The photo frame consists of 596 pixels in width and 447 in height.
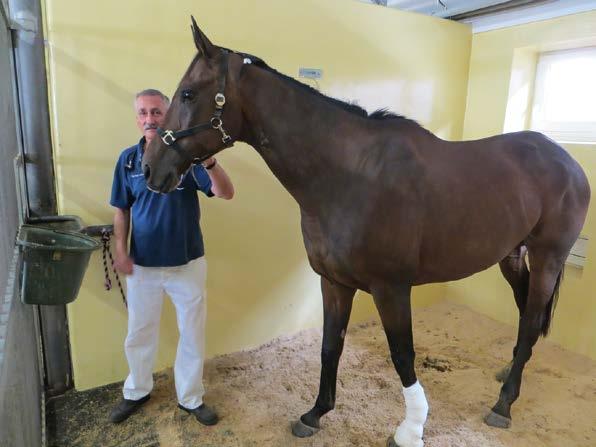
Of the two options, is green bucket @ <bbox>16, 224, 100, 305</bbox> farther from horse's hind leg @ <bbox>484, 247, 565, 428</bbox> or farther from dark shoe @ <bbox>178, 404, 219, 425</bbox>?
horse's hind leg @ <bbox>484, 247, 565, 428</bbox>

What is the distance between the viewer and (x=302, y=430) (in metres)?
1.86

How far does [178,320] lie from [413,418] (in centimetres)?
105

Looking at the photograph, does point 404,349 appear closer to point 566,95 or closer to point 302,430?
point 302,430

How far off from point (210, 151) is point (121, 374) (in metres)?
1.36

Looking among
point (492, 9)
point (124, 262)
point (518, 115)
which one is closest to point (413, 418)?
point (124, 262)

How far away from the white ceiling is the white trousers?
1.97 metres

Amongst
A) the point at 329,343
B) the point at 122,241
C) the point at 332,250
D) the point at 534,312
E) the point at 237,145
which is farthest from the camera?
the point at 237,145

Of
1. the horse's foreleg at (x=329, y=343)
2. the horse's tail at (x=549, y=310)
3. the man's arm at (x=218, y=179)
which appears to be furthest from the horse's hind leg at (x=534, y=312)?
the man's arm at (x=218, y=179)

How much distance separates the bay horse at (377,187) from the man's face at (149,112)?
9.9 inches

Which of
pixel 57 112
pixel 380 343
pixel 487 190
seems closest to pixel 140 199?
pixel 57 112

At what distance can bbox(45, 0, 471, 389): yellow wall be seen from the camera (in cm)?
185

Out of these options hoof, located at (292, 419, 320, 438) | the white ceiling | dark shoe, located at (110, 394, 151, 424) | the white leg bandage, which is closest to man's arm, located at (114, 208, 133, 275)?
dark shoe, located at (110, 394, 151, 424)

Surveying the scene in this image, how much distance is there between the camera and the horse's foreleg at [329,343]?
1.83 metres

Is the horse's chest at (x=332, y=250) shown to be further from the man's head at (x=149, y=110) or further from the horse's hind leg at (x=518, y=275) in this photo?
the horse's hind leg at (x=518, y=275)
